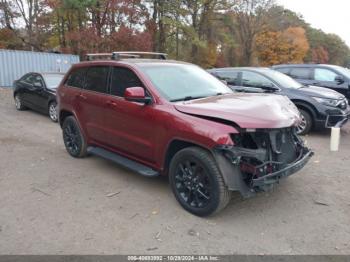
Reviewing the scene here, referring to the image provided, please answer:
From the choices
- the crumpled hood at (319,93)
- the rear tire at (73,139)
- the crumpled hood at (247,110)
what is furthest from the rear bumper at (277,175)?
the crumpled hood at (319,93)

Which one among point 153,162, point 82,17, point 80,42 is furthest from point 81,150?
point 82,17

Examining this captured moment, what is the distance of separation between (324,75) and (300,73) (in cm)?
71

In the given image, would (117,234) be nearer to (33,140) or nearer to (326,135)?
(33,140)

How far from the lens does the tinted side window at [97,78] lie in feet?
17.9

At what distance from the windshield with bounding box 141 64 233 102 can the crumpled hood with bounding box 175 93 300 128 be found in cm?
27

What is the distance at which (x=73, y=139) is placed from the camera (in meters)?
6.38

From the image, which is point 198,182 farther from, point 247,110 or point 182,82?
point 182,82

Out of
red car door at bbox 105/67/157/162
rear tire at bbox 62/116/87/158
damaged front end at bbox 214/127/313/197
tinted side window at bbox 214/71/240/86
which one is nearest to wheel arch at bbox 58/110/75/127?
rear tire at bbox 62/116/87/158

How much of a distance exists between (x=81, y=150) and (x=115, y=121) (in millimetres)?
1424

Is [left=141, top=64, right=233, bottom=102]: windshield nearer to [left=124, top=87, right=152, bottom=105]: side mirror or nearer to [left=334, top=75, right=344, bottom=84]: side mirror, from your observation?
Result: [left=124, top=87, right=152, bottom=105]: side mirror

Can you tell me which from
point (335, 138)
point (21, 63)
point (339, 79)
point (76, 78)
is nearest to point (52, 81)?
point (76, 78)

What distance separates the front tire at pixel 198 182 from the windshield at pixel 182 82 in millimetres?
858

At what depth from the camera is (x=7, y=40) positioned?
29312mm

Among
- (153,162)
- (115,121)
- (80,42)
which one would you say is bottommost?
(153,162)
